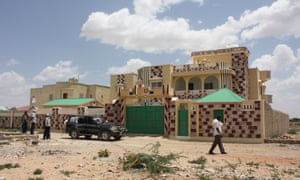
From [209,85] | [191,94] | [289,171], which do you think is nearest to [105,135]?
[289,171]

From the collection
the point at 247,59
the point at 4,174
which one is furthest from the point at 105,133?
the point at 247,59

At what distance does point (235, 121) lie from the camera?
706 inches

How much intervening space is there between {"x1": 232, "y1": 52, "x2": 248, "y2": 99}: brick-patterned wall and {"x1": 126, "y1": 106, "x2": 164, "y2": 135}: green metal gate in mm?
11147

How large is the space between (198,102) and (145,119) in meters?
5.12

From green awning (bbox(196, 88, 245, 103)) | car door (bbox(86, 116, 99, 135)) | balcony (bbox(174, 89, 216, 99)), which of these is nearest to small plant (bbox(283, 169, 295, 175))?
green awning (bbox(196, 88, 245, 103))

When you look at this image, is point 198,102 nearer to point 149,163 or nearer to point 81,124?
point 81,124

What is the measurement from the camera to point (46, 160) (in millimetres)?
9938

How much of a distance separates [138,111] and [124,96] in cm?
168

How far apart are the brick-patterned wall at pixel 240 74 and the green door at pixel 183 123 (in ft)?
37.8

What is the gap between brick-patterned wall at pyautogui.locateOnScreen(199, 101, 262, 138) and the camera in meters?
17.5

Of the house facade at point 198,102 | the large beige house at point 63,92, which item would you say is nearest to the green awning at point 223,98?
the house facade at point 198,102

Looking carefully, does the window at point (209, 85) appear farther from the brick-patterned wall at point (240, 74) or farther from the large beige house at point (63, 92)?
the large beige house at point (63, 92)

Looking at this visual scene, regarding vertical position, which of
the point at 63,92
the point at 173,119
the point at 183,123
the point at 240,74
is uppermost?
the point at 240,74

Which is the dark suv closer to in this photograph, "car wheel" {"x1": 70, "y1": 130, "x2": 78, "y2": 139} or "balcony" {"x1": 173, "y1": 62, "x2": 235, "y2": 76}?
"car wheel" {"x1": 70, "y1": 130, "x2": 78, "y2": 139}
